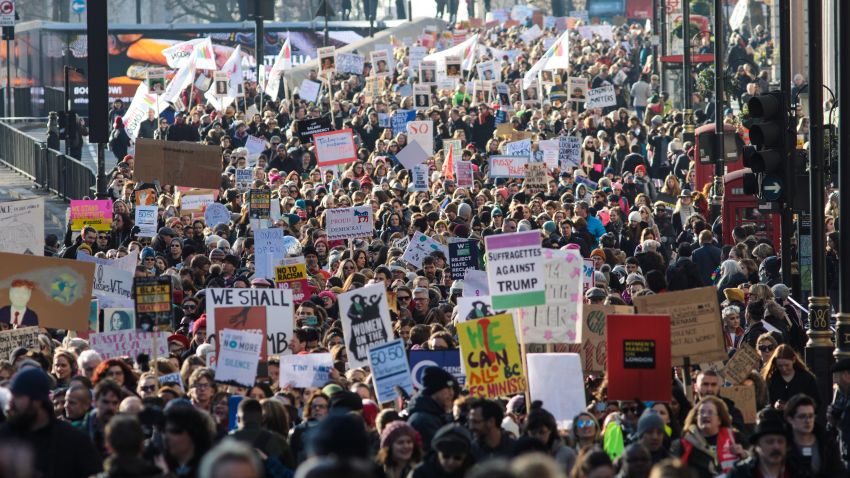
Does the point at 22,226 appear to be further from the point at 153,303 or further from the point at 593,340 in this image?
the point at 593,340

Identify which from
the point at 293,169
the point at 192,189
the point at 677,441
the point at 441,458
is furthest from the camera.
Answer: the point at 293,169

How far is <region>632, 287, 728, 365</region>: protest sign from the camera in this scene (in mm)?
13117

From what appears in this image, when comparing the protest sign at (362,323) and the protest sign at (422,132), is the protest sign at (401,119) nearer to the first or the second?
the protest sign at (422,132)

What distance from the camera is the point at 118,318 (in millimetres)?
15891

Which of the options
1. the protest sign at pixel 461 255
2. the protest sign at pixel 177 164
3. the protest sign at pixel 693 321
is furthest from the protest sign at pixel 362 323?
the protest sign at pixel 177 164

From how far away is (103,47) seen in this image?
2259cm

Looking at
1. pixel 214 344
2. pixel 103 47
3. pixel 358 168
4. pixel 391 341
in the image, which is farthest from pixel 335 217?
pixel 391 341

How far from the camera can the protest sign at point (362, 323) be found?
13391mm

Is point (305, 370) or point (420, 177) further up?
point (420, 177)

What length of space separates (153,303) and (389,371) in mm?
2061

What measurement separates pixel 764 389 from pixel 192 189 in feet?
48.3

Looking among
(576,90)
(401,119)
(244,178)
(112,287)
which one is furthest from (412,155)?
(112,287)

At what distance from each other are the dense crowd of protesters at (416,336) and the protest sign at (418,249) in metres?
0.26

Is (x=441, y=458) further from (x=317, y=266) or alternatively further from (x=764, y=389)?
(x=317, y=266)
